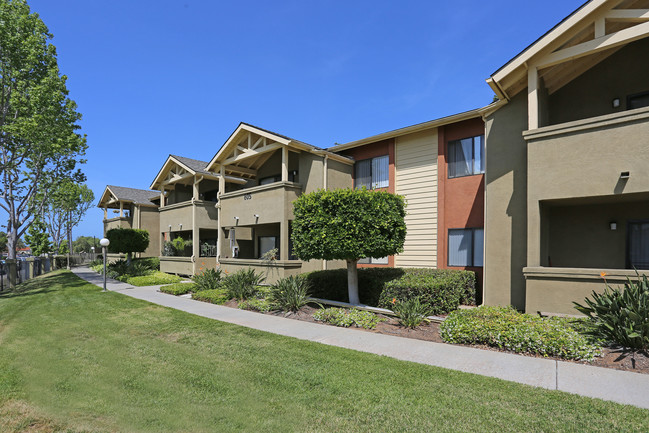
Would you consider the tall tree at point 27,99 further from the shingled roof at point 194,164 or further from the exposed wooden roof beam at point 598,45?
the exposed wooden roof beam at point 598,45

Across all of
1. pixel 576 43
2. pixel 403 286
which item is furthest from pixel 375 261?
pixel 576 43

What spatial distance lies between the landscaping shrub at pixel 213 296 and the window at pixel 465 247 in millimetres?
8751

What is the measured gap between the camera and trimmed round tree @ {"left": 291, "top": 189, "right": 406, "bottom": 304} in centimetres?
1050

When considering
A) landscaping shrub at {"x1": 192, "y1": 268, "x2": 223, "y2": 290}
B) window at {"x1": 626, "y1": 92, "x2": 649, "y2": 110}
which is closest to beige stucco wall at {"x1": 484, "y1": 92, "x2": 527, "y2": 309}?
window at {"x1": 626, "y1": 92, "x2": 649, "y2": 110}

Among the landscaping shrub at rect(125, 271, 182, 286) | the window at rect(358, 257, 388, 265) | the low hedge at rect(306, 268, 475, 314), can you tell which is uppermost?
the window at rect(358, 257, 388, 265)

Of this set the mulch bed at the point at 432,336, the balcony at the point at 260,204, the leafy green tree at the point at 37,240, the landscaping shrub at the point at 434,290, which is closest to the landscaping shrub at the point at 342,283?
the landscaping shrub at the point at 434,290

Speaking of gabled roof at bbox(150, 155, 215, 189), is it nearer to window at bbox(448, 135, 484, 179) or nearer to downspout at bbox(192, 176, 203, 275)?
downspout at bbox(192, 176, 203, 275)

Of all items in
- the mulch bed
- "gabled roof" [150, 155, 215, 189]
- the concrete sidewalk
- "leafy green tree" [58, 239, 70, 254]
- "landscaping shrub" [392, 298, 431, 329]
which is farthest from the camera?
"leafy green tree" [58, 239, 70, 254]

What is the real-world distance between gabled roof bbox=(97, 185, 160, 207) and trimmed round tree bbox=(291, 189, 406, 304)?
→ 79.6 ft

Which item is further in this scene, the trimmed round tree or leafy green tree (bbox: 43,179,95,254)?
leafy green tree (bbox: 43,179,95,254)

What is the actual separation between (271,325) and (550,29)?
429 inches

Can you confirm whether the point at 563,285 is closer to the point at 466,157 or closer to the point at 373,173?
the point at 466,157

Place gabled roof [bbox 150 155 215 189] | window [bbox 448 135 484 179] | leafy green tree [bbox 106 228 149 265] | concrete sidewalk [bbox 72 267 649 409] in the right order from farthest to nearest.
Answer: leafy green tree [bbox 106 228 149 265]
gabled roof [bbox 150 155 215 189]
window [bbox 448 135 484 179]
concrete sidewalk [bbox 72 267 649 409]

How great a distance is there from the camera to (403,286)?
33.4 feet
